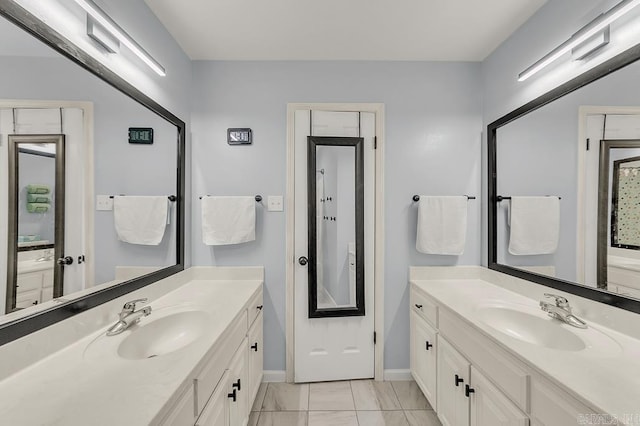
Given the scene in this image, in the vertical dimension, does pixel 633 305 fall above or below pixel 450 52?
below

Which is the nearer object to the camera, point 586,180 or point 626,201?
point 626,201

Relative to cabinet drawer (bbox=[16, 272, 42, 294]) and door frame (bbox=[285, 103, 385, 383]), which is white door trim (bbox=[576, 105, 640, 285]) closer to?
door frame (bbox=[285, 103, 385, 383])

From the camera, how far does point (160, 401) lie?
0.70 metres

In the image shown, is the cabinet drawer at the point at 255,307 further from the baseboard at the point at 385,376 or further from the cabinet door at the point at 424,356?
the cabinet door at the point at 424,356

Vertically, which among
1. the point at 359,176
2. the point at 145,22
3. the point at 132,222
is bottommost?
the point at 132,222

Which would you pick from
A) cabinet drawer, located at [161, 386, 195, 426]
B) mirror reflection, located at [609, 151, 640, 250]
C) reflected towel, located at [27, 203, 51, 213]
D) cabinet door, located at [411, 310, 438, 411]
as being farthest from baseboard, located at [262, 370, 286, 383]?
mirror reflection, located at [609, 151, 640, 250]

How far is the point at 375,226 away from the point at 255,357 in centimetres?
128

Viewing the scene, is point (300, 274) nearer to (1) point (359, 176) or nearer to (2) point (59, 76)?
(1) point (359, 176)

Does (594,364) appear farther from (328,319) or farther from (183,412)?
(328,319)

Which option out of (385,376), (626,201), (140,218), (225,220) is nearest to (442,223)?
(626,201)

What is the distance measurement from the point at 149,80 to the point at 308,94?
1.06 metres

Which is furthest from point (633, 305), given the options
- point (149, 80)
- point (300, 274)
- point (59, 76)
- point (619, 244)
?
point (149, 80)

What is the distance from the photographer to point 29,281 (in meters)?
A: 0.90

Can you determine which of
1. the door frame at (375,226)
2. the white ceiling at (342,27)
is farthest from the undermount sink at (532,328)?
the white ceiling at (342,27)
